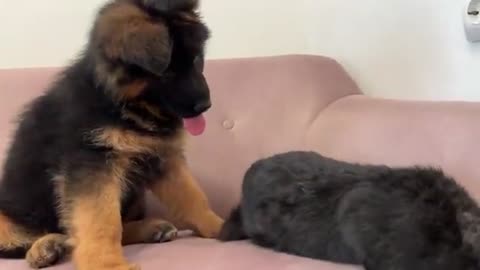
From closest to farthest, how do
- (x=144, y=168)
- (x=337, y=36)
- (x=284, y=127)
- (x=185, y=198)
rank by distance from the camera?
(x=144, y=168)
(x=185, y=198)
(x=284, y=127)
(x=337, y=36)

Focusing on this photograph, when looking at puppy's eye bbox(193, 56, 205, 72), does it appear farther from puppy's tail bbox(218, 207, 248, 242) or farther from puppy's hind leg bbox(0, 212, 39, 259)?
puppy's hind leg bbox(0, 212, 39, 259)

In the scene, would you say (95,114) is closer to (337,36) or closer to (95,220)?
(95,220)

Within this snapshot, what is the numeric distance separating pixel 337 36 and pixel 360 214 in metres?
1.06

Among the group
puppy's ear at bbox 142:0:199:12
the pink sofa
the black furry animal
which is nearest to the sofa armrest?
the pink sofa

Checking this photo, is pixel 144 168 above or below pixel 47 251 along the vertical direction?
above

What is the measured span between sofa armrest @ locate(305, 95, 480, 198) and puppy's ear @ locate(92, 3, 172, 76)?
521mm

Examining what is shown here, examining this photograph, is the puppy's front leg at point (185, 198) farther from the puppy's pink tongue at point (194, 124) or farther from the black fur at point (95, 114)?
the puppy's pink tongue at point (194, 124)

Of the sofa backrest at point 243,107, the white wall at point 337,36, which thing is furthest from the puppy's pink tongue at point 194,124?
the white wall at point 337,36

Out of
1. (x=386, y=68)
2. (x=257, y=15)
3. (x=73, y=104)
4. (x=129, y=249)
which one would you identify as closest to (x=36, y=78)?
(x=73, y=104)

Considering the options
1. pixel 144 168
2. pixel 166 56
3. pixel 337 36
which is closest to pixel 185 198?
pixel 144 168

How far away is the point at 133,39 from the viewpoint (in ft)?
4.24

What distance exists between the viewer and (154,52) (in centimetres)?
127

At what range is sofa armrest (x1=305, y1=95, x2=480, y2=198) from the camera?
1452mm

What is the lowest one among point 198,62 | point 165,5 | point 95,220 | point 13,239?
point 13,239
